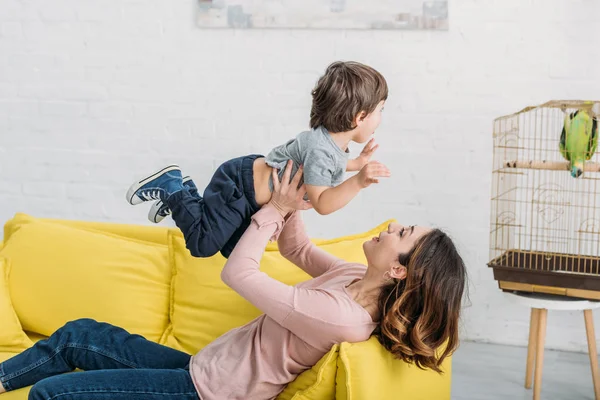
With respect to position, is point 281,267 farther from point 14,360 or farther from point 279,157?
point 14,360

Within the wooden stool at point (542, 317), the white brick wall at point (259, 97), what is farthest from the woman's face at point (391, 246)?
the white brick wall at point (259, 97)

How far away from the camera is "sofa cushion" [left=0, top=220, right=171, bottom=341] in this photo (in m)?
2.59

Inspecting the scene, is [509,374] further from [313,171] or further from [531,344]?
[313,171]

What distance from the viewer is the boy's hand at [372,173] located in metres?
1.89

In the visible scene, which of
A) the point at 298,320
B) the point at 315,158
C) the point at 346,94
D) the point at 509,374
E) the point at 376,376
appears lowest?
the point at 509,374

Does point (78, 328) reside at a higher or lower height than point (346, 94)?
lower

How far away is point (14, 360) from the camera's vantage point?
2.30 metres

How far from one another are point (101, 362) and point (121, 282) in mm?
409

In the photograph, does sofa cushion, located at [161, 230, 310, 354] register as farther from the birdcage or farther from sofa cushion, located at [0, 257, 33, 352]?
the birdcage

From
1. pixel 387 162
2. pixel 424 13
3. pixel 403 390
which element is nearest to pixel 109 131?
pixel 387 162

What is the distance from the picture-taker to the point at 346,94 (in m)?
1.97

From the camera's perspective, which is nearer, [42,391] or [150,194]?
[42,391]

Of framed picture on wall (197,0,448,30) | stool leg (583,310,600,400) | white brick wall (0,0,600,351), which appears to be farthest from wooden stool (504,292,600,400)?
framed picture on wall (197,0,448,30)

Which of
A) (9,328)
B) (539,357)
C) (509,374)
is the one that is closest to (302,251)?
(9,328)
